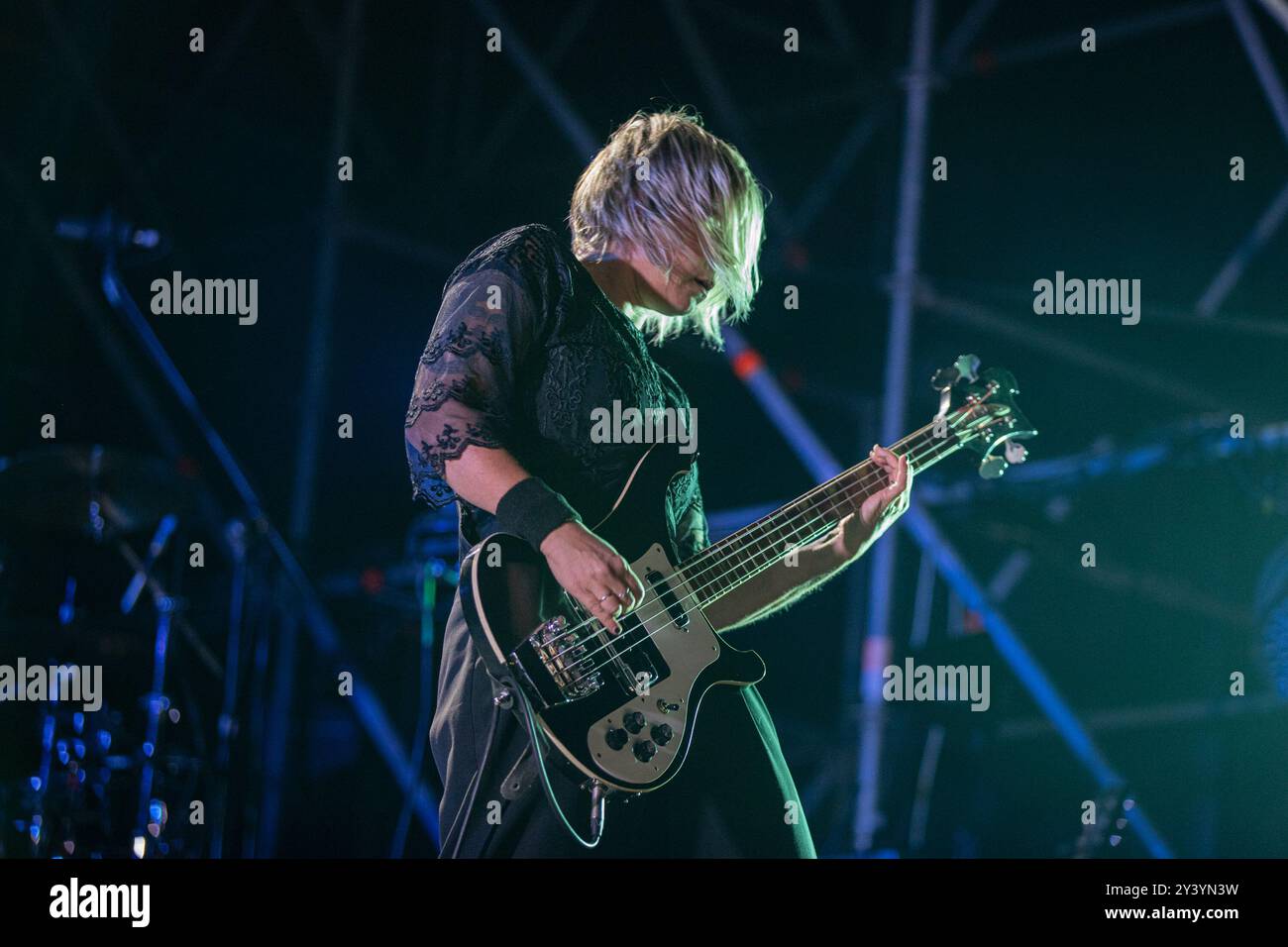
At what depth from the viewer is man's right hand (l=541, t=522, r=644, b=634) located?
2.11 metres

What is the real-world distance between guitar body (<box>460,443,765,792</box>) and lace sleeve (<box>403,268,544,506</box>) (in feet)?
0.62

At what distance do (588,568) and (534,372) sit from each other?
44 cm

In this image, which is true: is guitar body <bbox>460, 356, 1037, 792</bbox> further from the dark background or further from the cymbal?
the cymbal

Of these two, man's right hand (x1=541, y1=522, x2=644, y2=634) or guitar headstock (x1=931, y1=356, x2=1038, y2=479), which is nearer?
man's right hand (x1=541, y1=522, x2=644, y2=634)

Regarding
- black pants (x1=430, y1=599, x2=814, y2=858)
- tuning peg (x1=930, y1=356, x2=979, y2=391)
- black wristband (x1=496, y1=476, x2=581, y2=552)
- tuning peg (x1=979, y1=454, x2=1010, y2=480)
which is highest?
tuning peg (x1=930, y1=356, x2=979, y2=391)

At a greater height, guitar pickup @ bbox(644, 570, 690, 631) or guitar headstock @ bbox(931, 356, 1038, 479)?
guitar headstock @ bbox(931, 356, 1038, 479)

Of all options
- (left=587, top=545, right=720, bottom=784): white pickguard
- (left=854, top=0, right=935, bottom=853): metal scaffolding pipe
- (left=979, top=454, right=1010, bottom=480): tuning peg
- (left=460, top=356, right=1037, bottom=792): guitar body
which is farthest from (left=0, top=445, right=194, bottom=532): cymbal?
(left=979, top=454, right=1010, bottom=480): tuning peg

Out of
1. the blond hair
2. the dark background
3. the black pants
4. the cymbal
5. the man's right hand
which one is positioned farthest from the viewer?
the dark background

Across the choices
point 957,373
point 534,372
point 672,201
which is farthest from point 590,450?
point 957,373

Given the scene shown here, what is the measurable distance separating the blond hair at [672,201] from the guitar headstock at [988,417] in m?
0.61

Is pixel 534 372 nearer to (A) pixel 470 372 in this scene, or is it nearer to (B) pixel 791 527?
(A) pixel 470 372

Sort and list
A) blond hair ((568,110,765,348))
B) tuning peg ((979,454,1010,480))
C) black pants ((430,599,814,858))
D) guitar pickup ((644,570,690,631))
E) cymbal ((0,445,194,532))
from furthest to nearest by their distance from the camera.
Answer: cymbal ((0,445,194,532)) < tuning peg ((979,454,1010,480)) < blond hair ((568,110,765,348)) < guitar pickup ((644,570,690,631)) < black pants ((430,599,814,858))

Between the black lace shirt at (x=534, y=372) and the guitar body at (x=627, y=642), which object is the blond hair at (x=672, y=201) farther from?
the guitar body at (x=627, y=642)
